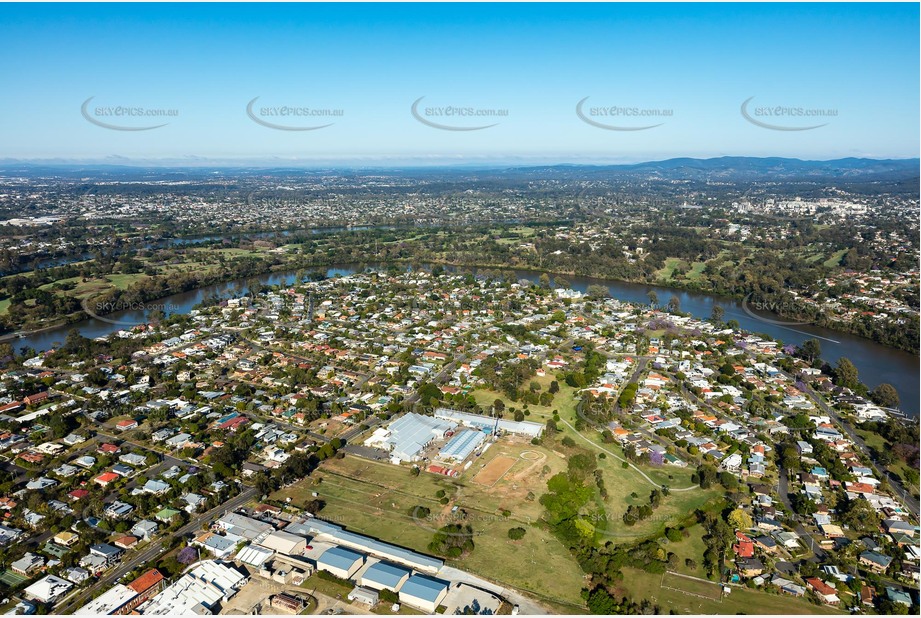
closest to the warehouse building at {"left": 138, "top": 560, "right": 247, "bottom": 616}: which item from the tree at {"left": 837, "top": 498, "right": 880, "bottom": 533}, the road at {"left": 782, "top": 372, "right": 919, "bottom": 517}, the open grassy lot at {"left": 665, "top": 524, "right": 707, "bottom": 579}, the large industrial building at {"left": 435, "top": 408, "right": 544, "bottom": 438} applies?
the large industrial building at {"left": 435, "top": 408, "right": 544, "bottom": 438}

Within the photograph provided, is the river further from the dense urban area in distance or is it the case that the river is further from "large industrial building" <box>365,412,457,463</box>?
"large industrial building" <box>365,412,457,463</box>

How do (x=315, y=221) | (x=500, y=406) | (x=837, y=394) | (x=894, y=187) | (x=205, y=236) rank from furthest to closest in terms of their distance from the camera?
(x=894, y=187) → (x=315, y=221) → (x=205, y=236) → (x=837, y=394) → (x=500, y=406)

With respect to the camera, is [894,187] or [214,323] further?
[894,187]

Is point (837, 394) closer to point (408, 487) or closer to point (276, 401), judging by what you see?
point (408, 487)

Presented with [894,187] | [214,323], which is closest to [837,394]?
[214,323]

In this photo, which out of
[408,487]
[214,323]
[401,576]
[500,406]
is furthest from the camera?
[214,323]

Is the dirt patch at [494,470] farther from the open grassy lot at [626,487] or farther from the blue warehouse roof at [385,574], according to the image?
the blue warehouse roof at [385,574]

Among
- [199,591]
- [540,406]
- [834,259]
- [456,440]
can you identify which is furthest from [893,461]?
[834,259]
